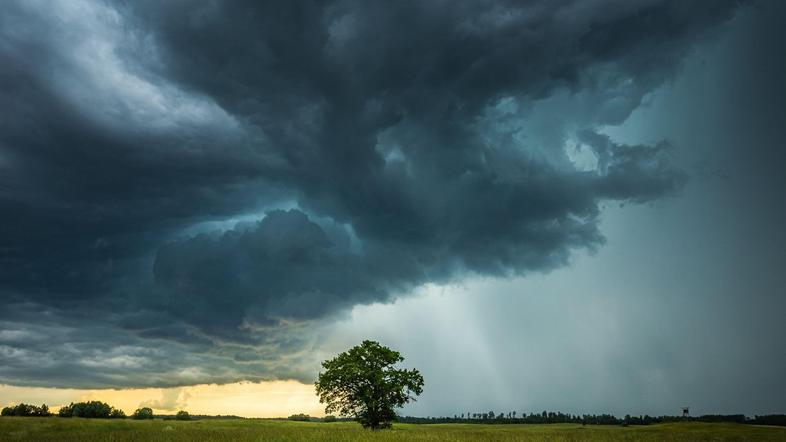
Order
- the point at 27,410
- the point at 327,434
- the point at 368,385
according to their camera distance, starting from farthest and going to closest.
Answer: the point at 27,410
the point at 368,385
the point at 327,434

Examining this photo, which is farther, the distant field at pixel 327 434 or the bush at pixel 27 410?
the bush at pixel 27 410

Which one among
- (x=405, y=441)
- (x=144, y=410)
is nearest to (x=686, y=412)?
(x=144, y=410)

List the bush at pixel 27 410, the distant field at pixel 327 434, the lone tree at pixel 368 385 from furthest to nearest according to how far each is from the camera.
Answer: the bush at pixel 27 410 → the lone tree at pixel 368 385 → the distant field at pixel 327 434

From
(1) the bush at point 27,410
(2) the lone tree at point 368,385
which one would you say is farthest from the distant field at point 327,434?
(1) the bush at point 27,410

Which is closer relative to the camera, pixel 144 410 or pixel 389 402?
pixel 389 402

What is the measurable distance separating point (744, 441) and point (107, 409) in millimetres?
124239

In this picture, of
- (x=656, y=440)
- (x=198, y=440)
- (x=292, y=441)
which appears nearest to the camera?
(x=292, y=441)

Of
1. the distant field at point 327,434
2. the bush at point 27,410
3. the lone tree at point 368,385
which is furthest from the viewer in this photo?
the bush at point 27,410

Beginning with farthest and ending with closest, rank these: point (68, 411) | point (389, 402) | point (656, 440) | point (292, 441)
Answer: point (68, 411) → point (389, 402) → point (656, 440) → point (292, 441)

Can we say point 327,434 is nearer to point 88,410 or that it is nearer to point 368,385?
point 368,385

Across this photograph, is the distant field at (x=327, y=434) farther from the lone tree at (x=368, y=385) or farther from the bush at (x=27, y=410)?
the bush at (x=27, y=410)

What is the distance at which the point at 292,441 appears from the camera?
2616cm

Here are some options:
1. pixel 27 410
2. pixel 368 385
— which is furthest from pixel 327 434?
Answer: pixel 27 410

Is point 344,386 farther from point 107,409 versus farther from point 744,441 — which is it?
point 107,409
